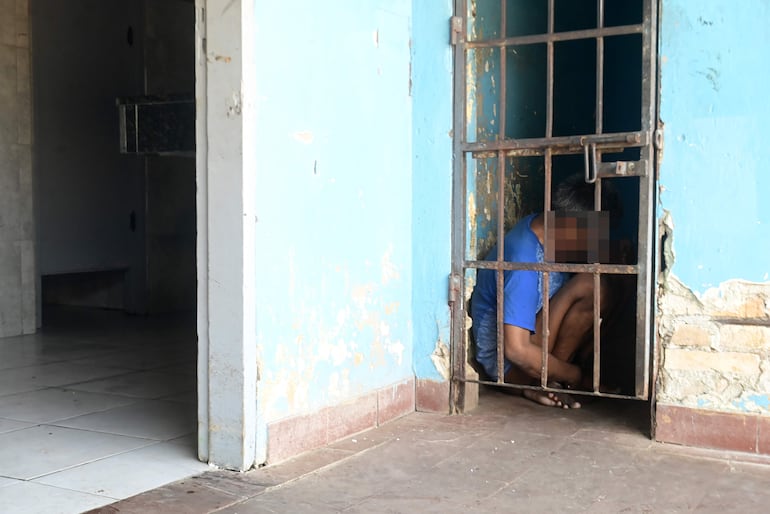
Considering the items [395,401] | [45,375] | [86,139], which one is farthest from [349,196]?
[86,139]

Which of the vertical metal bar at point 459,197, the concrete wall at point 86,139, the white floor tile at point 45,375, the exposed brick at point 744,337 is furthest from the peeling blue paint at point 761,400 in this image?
the concrete wall at point 86,139

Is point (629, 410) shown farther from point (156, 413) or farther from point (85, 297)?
point (85, 297)

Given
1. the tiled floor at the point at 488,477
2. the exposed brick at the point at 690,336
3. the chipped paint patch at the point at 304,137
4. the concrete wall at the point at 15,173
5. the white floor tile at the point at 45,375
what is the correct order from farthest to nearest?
1. the concrete wall at the point at 15,173
2. the white floor tile at the point at 45,375
3. the exposed brick at the point at 690,336
4. the chipped paint patch at the point at 304,137
5. the tiled floor at the point at 488,477

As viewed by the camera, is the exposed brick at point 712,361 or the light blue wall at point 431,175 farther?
the light blue wall at point 431,175

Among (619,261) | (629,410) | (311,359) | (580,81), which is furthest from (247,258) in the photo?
(580,81)

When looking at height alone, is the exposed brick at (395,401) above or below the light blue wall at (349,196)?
below

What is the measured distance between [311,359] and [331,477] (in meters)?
0.51

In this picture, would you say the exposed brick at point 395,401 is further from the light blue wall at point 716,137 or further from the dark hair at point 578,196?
the light blue wall at point 716,137

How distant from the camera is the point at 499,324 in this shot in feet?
12.3

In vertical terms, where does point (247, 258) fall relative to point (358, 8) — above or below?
below

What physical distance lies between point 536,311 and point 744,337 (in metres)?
0.94

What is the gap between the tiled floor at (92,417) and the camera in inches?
111

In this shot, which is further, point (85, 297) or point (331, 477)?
point (85, 297)

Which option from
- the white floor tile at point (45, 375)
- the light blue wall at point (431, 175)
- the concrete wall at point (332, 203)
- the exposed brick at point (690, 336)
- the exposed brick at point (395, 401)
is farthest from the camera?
the white floor tile at point (45, 375)
